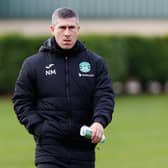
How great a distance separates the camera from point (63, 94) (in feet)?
26.2

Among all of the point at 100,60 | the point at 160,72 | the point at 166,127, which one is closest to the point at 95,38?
the point at 160,72

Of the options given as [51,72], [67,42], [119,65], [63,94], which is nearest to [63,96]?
[63,94]

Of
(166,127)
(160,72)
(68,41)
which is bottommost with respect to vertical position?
(160,72)

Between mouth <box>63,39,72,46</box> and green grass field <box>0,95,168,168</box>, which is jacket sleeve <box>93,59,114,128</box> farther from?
green grass field <box>0,95,168,168</box>

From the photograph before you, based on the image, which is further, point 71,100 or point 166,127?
point 166,127

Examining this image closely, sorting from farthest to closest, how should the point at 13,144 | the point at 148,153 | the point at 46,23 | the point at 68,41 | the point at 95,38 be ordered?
the point at 46,23 < the point at 95,38 < the point at 13,144 < the point at 148,153 < the point at 68,41

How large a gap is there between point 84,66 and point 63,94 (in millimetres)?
295

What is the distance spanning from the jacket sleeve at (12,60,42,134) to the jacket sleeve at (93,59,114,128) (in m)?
0.50

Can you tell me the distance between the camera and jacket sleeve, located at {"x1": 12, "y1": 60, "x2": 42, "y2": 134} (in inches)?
316

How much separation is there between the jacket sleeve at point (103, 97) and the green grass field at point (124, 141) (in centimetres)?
598

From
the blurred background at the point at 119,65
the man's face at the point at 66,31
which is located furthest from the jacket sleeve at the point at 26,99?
the blurred background at the point at 119,65

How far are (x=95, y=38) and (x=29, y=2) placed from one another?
8175mm

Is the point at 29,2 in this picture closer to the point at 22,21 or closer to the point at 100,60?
the point at 22,21

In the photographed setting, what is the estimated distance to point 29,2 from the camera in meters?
39.6
